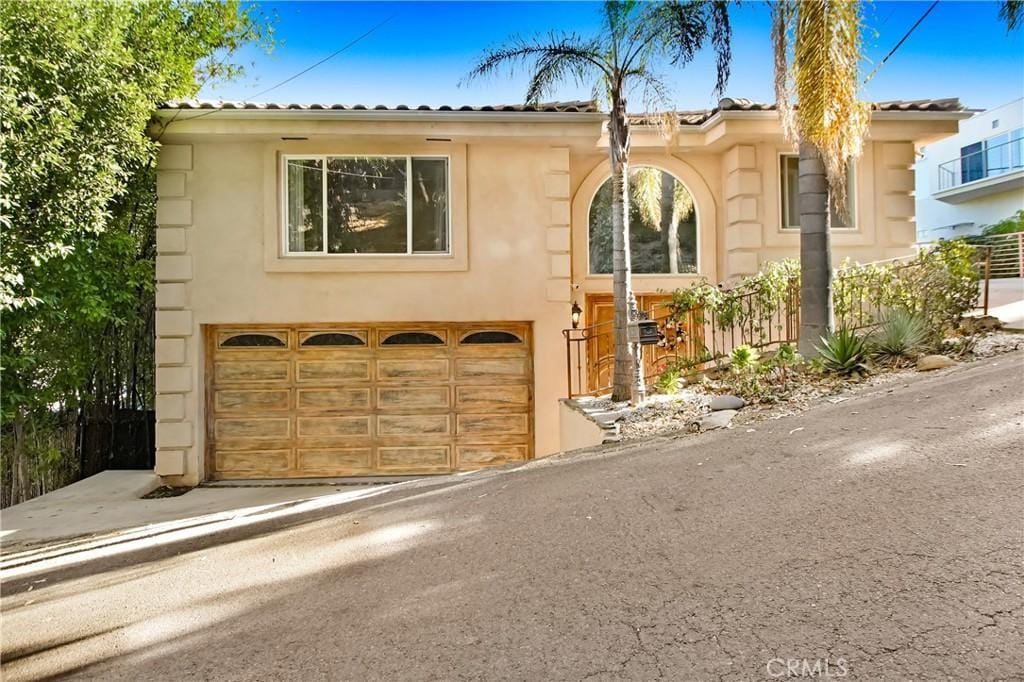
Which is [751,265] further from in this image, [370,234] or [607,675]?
[607,675]

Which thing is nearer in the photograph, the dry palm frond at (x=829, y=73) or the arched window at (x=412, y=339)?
the dry palm frond at (x=829, y=73)

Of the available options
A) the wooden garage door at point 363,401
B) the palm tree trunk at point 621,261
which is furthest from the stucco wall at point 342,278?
the palm tree trunk at point 621,261

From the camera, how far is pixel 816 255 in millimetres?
8117

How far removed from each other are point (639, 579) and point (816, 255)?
609cm

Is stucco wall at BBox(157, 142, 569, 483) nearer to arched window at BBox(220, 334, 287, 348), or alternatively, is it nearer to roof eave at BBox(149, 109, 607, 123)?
arched window at BBox(220, 334, 287, 348)

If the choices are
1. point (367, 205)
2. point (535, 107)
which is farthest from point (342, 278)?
point (535, 107)

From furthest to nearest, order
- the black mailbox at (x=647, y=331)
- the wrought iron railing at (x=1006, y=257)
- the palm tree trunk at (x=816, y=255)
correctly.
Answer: the wrought iron railing at (x=1006, y=257)
the black mailbox at (x=647, y=331)
the palm tree trunk at (x=816, y=255)

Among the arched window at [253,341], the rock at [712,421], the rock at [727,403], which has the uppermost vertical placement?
the arched window at [253,341]

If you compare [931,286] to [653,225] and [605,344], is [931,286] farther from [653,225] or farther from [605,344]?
[653,225]

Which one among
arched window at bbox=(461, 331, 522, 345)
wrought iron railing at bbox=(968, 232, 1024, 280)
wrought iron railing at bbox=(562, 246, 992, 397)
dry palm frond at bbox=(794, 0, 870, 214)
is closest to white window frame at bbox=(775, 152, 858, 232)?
wrought iron railing at bbox=(562, 246, 992, 397)

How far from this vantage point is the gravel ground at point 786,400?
666cm

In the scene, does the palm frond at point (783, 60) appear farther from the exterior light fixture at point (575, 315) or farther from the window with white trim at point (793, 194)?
the exterior light fixture at point (575, 315)

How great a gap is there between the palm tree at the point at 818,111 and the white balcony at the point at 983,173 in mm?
21117

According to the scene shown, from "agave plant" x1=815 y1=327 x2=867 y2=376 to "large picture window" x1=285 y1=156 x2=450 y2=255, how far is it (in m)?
5.98
